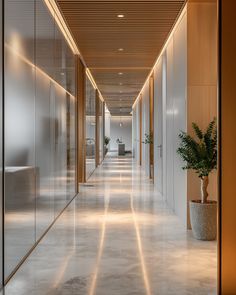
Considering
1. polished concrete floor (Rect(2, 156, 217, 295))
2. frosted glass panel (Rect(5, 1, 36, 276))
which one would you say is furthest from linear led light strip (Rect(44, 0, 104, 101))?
polished concrete floor (Rect(2, 156, 217, 295))

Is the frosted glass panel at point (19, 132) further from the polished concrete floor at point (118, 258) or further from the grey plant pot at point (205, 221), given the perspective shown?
the grey plant pot at point (205, 221)

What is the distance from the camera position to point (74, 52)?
11.5m

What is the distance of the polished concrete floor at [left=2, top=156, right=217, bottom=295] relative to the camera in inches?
178

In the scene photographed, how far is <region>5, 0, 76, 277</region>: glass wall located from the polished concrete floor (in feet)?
0.98

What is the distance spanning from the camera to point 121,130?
4669 cm

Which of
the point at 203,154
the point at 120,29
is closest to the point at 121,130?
the point at 120,29

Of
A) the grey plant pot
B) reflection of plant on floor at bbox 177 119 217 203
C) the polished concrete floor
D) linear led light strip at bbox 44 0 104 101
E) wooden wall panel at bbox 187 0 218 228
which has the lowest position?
the polished concrete floor

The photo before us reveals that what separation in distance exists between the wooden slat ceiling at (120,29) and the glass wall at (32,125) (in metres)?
0.54

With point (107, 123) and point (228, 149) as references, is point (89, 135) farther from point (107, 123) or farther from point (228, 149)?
point (107, 123)

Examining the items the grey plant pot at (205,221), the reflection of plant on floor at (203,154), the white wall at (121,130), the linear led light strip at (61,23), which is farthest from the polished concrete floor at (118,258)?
the white wall at (121,130)

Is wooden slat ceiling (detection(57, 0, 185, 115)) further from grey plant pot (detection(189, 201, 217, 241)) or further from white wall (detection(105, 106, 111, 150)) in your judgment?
white wall (detection(105, 106, 111, 150))

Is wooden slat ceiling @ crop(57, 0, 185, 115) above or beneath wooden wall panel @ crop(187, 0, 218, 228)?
above

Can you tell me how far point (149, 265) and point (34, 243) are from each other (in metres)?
1.68

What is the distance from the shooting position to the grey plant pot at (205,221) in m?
6.60
